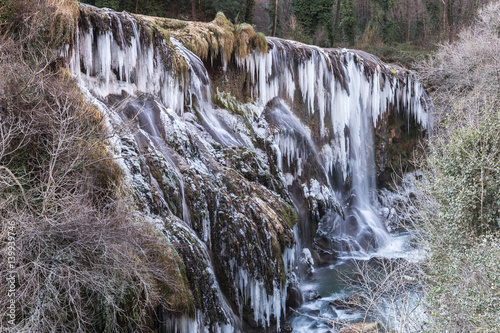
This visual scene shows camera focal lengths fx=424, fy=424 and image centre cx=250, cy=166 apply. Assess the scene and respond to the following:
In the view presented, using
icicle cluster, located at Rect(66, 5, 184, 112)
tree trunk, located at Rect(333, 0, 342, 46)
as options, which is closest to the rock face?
icicle cluster, located at Rect(66, 5, 184, 112)

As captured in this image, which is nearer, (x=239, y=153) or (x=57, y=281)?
(x=57, y=281)

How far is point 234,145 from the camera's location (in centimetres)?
1016

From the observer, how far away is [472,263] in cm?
690

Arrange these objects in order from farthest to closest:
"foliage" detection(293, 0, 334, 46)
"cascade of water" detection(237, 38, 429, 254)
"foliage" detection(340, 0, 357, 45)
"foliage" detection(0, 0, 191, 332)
Result: "foliage" detection(340, 0, 357, 45), "foliage" detection(293, 0, 334, 46), "cascade of water" detection(237, 38, 429, 254), "foliage" detection(0, 0, 191, 332)

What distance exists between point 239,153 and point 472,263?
203 inches

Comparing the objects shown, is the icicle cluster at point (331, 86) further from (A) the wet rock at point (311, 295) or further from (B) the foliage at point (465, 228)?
(B) the foliage at point (465, 228)

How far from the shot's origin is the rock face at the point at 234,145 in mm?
6980

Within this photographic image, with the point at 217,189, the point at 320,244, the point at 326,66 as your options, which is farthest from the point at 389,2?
the point at 217,189

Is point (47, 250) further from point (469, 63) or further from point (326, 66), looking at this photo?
point (469, 63)

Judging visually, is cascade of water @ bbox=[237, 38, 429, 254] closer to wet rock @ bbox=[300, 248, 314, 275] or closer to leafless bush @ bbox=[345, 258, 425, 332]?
wet rock @ bbox=[300, 248, 314, 275]

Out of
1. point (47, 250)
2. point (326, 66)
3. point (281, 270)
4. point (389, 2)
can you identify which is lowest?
point (281, 270)

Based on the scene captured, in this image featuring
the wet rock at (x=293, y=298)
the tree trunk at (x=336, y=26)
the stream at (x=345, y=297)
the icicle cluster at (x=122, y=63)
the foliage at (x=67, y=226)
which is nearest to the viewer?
the foliage at (x=67, y=226)

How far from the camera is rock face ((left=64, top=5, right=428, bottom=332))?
6980mm

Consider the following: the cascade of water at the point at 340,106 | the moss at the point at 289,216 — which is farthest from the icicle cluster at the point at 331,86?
the moss at the point at 289,216
